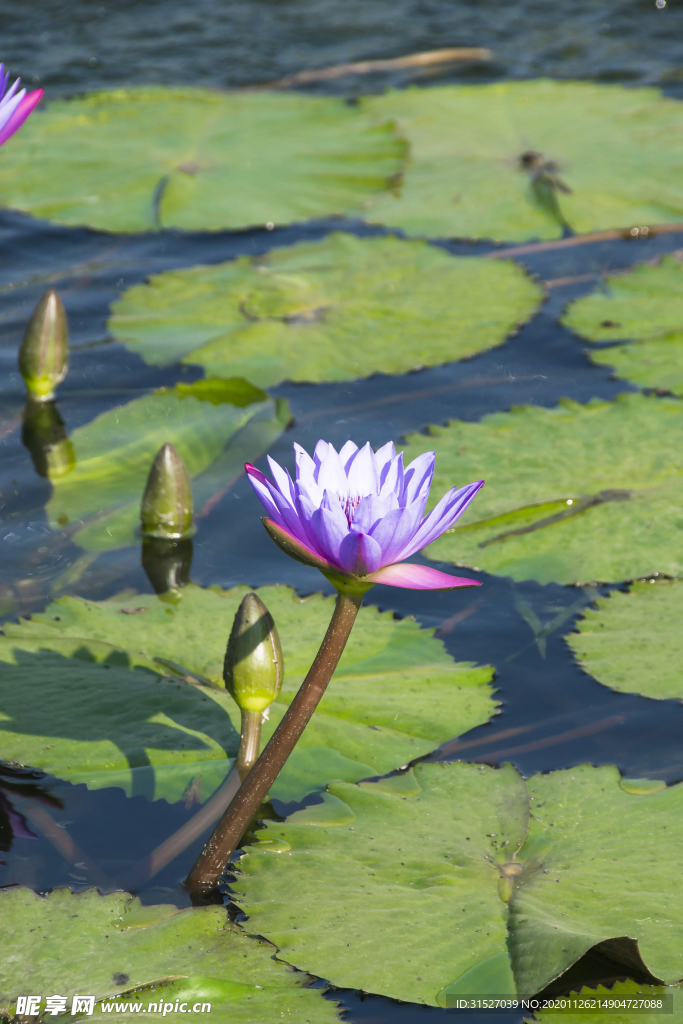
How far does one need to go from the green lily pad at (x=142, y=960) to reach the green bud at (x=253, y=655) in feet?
1.14

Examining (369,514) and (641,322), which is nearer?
(369,514)

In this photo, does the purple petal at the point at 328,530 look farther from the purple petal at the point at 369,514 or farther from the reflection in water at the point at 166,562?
the reflection in water at the point at 166,562

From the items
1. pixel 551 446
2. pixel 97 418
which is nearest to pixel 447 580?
pixel 551 446

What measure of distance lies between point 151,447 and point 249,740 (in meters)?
1.28

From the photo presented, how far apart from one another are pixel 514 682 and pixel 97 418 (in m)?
1.44

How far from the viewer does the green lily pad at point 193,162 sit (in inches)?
152

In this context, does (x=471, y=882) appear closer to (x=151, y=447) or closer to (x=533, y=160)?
(x=151, y=447)

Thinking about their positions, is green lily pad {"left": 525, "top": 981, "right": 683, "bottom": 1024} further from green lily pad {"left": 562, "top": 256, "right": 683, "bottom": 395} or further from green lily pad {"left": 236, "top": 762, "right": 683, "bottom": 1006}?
green lily pad {"left": 562, "top": 256, "right": 683, "bottom": 395}

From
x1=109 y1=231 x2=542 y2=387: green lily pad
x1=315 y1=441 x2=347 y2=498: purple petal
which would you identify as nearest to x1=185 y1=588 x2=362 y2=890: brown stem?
x1=315 y1=441 x2=347 y2=498: purple petal

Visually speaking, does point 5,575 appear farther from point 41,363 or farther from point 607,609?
point 607,609

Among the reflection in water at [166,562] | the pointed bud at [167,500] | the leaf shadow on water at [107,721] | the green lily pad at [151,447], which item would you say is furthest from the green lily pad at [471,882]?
the green lily pad at [151,447]

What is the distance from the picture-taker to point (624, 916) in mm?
1431

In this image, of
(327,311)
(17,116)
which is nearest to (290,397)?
(327,311)

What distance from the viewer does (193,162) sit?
13.6ft
